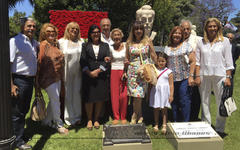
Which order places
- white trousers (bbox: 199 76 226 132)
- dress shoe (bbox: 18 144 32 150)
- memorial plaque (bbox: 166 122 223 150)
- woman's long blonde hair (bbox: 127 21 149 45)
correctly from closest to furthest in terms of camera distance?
memorial plaque (bbox: 166 122 223 150), dress shoe (bbox: 18 144 32 150), white trousers (bbox: 199 76 226 132), woman's long blonde hair (bbox: 127 21 149 45)

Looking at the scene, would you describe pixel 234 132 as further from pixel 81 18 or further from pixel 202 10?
pixel 202 10

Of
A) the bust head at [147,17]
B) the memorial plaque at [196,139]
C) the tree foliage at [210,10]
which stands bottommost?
the memorial plaque at [196,139]

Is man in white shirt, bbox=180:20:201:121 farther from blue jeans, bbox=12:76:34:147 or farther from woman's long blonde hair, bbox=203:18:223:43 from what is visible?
blue jeans, bbox=12:76:34:147

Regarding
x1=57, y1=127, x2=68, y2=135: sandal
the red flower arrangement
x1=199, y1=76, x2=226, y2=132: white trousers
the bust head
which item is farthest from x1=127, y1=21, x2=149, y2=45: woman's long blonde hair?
the red flower arrangement

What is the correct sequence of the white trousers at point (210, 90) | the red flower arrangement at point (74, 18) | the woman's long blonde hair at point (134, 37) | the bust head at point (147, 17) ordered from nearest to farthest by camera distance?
the white trousers at point (210, 90)
the woman's long blonde hair at point (134, 37)
the bust head at point (147, 17)
the red flower arrangement at point (74, 18)

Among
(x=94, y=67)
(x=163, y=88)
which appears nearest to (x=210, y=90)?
(x=163, y=88)

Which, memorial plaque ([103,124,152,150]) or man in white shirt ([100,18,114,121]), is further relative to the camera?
man in white shirt ([100,18,114,121])

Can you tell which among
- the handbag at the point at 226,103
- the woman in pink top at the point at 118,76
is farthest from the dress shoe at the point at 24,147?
the handbag at the point at 226,103

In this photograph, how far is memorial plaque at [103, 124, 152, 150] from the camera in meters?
2.57

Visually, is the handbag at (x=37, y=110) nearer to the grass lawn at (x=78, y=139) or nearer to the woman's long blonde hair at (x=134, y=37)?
the grass lawn at (x=78, y=139)

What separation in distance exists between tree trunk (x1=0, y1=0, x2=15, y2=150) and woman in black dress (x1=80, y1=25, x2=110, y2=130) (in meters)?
1.52

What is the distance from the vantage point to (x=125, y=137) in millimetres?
2693

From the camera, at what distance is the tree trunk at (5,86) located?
204 cm

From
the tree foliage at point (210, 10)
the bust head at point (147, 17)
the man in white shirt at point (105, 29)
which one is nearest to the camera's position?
the man in white shirt at point (105, 29)
